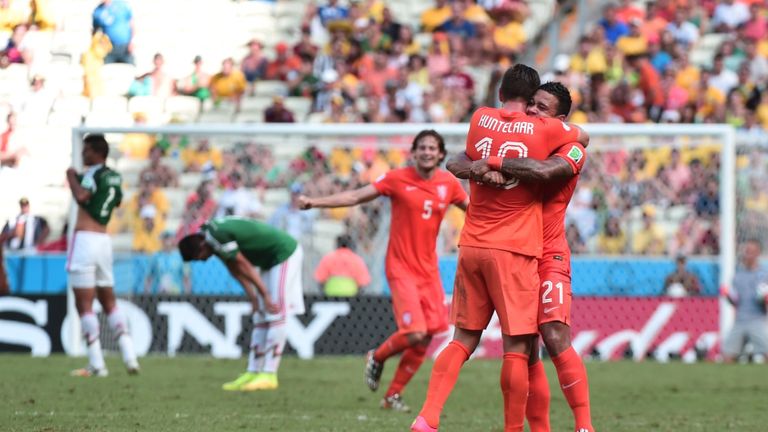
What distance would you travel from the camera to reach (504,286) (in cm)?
827

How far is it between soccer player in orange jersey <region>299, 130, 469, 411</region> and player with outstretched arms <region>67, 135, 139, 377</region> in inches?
145

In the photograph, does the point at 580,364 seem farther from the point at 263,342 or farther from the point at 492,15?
the point at 492,15

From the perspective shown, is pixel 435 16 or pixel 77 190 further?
pixel 435 16

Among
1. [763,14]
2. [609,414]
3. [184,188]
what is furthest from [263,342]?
[763,14]

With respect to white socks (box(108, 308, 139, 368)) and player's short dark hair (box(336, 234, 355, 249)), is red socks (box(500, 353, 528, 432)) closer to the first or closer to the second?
white socks (box(108, 308, 139, 368))

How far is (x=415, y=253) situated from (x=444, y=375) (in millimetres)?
3706

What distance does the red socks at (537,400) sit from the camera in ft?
27.8

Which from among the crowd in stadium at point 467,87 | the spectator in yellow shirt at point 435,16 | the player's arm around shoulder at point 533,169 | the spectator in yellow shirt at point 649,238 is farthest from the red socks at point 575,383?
the spectator in yellow shirt at point 435,16

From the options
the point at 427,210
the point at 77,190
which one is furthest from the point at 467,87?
the point at 427,210

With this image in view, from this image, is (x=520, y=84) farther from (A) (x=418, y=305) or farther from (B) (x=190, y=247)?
(B) (x=190, y=247)

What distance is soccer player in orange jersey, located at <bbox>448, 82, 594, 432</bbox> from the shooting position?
8367 millimetres

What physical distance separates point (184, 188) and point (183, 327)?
1.88 meters

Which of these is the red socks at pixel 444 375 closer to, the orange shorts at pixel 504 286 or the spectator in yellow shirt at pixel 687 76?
the orange shorts at pixel 504 286

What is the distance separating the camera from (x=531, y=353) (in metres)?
8.57
